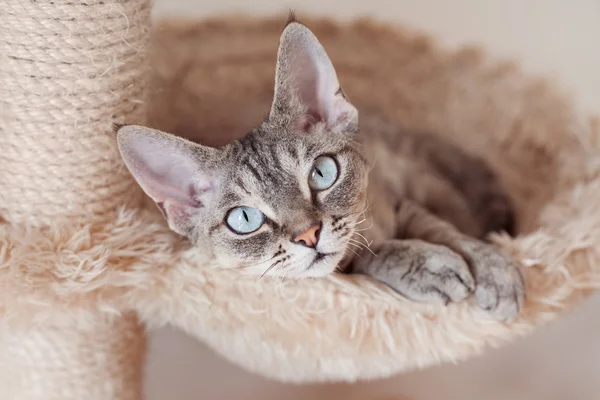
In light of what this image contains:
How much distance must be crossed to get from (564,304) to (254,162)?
1.94 feet

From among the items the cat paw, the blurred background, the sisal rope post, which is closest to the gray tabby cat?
the cat paw

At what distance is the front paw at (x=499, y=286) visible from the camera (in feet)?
3.02

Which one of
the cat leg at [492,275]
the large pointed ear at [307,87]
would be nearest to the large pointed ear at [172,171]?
the large pointed ear at [307,87]

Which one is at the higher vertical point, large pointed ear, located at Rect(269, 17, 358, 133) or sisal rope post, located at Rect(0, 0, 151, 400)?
large pointed ear, located at Rect(269, 17, 358, 133)

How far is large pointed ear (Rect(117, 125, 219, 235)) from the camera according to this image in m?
0.87

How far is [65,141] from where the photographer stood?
2.99ft

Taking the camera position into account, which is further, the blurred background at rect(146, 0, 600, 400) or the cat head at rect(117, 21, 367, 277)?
the blurred background at rect(146, 0, 600, 400)

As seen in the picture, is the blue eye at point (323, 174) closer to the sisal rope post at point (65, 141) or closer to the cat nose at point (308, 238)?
the cat nose at point (308, 238)

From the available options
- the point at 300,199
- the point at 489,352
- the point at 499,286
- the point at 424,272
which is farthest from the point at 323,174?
the point at 489,352

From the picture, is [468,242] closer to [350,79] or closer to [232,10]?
[350,79]

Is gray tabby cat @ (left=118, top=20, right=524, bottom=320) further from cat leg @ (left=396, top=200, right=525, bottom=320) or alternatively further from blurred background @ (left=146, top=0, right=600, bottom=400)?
blurred background @ (left=146, top=0, right=600, bottom=400)

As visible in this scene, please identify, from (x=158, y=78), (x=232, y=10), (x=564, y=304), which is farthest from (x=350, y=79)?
(x=564, y=304)

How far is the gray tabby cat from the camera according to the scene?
0.88 metres

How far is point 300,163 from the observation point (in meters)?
0.93
